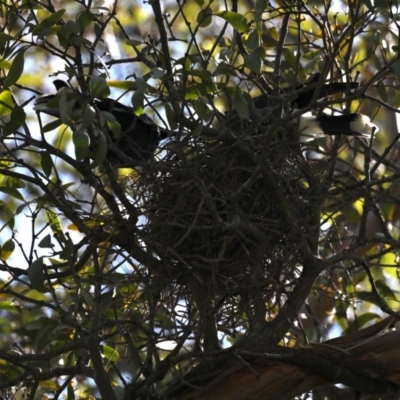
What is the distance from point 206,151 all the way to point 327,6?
613 mm

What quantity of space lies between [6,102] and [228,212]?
2.49 ft

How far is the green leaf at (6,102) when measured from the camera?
8.25ft

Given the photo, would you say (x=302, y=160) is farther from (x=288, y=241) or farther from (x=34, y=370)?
(x=34, y=370)

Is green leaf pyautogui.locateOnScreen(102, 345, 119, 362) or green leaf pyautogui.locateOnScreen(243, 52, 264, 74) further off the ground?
green leaf pyautogui.locateOnScreen(243, 52, 264, 74)

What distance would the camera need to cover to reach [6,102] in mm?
2520

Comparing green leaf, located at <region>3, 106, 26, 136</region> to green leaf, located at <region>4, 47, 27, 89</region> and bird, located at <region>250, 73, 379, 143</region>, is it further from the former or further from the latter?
bird, located at <region>250, 73, 379, 143</region>

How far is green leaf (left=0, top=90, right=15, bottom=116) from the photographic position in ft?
8.25

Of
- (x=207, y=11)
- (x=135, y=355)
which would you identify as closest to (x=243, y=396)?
(x=135, y=355)

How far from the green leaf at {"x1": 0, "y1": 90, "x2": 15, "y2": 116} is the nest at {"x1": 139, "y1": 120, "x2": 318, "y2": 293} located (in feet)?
1.67

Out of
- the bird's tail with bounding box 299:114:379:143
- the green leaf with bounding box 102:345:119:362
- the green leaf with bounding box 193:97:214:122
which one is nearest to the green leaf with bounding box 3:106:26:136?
the green leaf with bounding box 193:97:214:122

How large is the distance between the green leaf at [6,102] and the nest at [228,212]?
0.51 meters

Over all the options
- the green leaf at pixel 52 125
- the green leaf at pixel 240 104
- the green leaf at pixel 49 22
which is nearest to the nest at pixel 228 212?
the green leaf at pixel 240 104

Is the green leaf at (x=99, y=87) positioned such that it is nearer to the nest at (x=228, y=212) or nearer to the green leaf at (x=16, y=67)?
the green leaf at (x=16, y=67)

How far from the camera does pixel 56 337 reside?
120 inches
